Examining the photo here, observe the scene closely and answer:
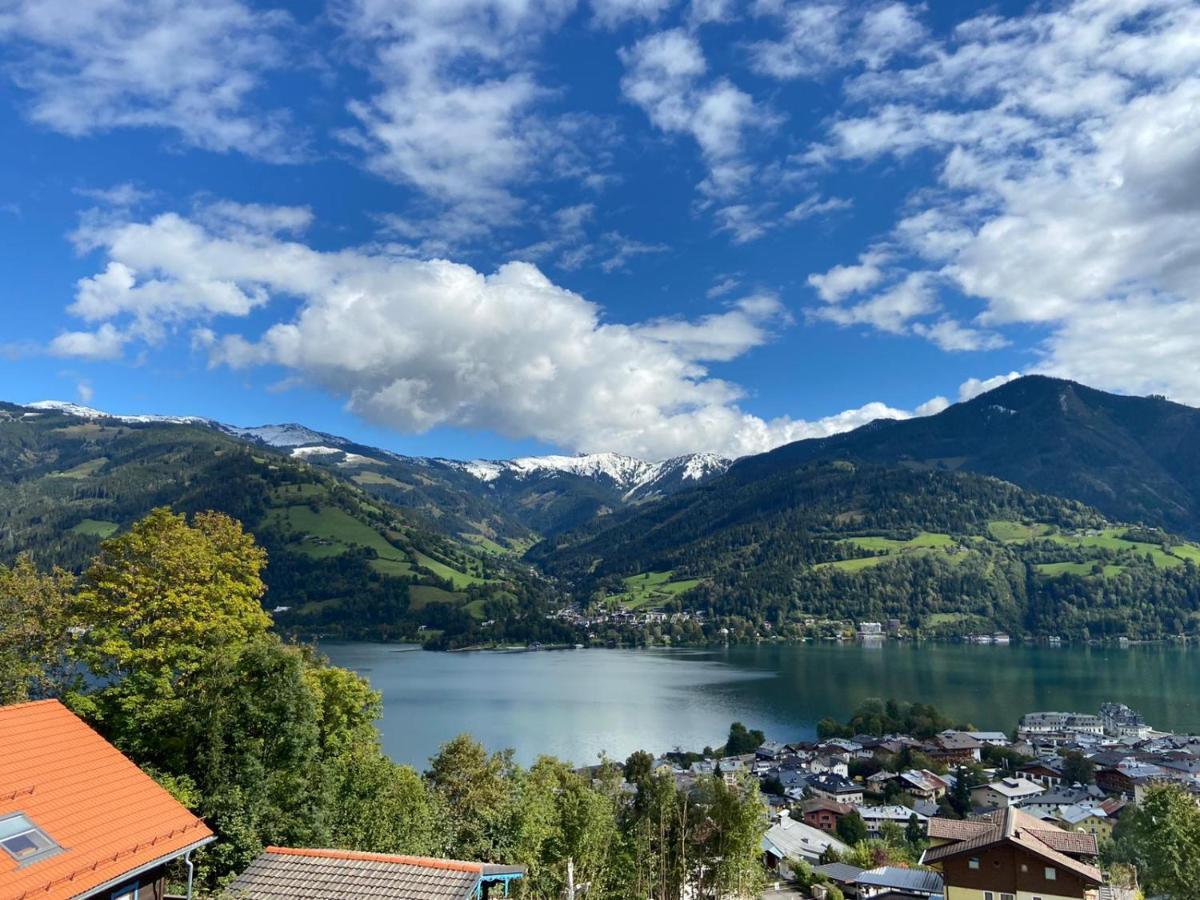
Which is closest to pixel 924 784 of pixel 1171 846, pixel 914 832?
pixel 914 832

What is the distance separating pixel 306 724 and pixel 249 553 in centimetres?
780

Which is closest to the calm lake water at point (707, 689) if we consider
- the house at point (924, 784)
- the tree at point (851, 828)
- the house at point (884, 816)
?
the house at point (924, 784)

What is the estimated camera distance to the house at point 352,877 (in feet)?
36.6

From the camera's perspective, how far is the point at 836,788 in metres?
72.2

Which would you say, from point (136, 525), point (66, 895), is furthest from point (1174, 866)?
point (136, 525)

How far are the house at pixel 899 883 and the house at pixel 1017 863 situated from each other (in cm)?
739

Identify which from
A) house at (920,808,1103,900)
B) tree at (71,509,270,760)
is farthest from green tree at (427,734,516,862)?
house at (920,808,1103,900)

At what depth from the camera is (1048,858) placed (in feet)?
82.8

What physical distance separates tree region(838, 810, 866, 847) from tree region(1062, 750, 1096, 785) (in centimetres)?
2842

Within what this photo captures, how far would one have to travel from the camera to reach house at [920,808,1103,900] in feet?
82.5

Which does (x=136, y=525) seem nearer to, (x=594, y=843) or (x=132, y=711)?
(x=132, y=711)

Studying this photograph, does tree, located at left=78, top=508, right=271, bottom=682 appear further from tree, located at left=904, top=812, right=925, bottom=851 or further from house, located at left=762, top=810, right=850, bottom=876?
tree, located at left=904, top=812, right=925, bottom=851

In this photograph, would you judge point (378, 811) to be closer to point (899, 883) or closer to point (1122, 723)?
point (899, 883)

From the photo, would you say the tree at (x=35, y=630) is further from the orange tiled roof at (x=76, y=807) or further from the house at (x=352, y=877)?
the house at (x=352, y=877)
